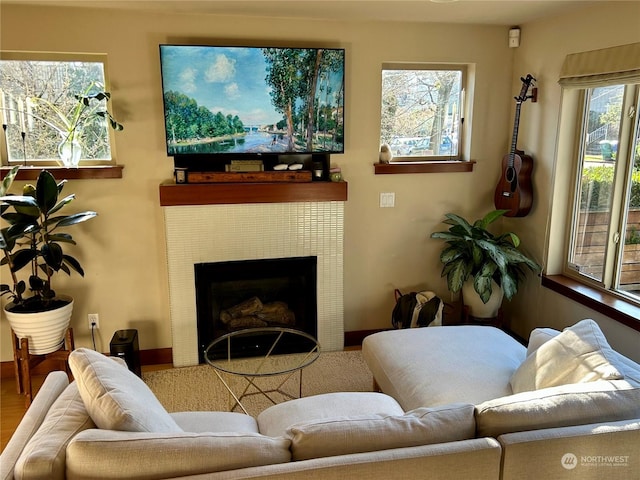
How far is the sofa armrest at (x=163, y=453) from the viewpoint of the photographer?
1275 mm

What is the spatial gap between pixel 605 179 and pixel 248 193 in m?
2.16

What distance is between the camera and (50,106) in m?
3.11

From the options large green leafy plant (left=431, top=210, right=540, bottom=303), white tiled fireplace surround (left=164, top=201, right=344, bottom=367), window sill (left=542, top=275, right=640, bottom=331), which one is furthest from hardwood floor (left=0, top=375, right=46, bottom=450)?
window sill (left=542, top=275, right=640, bottom=331)

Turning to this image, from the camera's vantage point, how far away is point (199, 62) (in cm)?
310

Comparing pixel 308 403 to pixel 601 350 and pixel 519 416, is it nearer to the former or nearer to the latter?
pixel 519 416

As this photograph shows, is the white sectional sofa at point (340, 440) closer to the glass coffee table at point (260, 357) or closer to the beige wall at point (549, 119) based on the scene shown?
the glass coffee table at point (260, 357)

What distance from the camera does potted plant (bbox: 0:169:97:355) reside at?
→ 279 cm

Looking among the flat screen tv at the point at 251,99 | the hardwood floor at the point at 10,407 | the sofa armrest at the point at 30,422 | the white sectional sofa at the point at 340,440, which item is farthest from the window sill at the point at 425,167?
the hardwood floor at the point at 10,407

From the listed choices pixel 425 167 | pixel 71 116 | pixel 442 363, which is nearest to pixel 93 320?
pixel 71 116

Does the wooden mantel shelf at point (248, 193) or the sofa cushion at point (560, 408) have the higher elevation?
the wooden mantel shelf at point (248, 193)

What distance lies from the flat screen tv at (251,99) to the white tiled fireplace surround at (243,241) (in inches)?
15.2

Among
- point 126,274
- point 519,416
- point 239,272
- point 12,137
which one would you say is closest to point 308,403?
point 519,416

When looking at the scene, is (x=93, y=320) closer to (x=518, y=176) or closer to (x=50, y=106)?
(x=50, y=106)

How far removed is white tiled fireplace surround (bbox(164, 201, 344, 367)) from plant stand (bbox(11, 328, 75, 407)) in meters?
0.64
